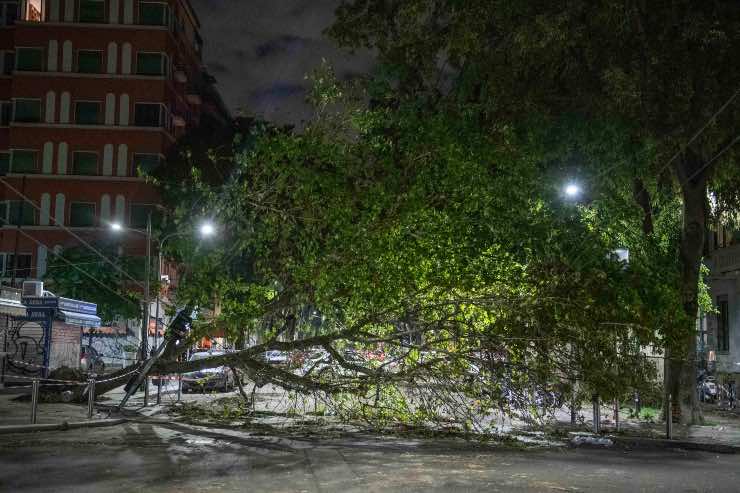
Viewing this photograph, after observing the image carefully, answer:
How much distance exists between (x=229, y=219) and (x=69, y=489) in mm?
11687

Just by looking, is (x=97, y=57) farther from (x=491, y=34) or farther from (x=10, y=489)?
(x=10, y=489)

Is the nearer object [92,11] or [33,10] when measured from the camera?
[92,11]

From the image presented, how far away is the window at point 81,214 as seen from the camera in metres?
58.6

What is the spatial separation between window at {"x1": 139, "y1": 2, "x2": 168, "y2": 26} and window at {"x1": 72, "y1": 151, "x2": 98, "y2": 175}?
9873mm

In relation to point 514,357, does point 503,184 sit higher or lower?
higher

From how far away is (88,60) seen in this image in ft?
192

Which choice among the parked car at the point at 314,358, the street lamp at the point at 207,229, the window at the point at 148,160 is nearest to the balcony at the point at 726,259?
the parked car at the point at 314,358

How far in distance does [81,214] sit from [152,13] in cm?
1467

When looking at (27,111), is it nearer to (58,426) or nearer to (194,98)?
(194,98)

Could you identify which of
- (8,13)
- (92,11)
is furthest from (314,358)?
(8,13)

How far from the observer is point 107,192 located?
193 feet

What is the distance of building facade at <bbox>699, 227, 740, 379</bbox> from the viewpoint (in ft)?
105

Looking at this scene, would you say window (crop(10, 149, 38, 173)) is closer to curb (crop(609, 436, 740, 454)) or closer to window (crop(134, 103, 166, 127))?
window (crop(134, 103, 166, 127))

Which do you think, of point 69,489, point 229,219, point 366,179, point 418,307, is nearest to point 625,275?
point 418,307
